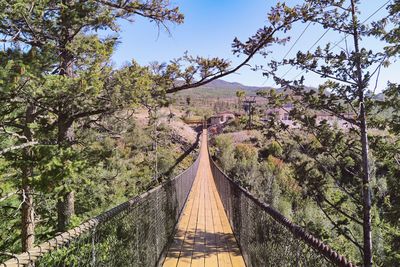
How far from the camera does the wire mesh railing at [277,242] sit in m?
1.66

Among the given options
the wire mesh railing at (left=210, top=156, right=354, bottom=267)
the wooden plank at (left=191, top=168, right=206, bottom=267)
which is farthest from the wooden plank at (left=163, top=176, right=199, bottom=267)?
the wire mesh railing at (left=210, top=156, right=354, bottom=267)

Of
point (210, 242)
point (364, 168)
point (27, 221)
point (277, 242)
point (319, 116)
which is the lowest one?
point (210, 242)

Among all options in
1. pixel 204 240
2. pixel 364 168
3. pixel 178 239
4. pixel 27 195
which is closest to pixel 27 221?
pixel 27 195

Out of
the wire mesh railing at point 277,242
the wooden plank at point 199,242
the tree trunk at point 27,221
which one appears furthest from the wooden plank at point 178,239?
the tree trunk at point 27,221

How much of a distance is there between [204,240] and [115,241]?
347 cm

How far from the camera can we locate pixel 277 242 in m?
2.60

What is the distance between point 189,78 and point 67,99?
Result: 248 cm

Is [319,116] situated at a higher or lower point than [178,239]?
higher

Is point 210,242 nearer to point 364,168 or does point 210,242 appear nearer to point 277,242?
point 364,168

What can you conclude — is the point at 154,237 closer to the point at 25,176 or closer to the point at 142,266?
the point at 142,266

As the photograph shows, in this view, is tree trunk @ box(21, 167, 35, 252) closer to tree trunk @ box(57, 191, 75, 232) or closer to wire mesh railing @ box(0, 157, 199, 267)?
tree trunk @ box(57, 191, 75, 232)

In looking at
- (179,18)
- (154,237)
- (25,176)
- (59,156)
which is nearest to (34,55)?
(59,156)

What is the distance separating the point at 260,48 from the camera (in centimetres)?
572

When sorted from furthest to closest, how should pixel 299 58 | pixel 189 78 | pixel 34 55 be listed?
1. pixel 189 78
2. pixel 299 58
3. pixel 34 55
